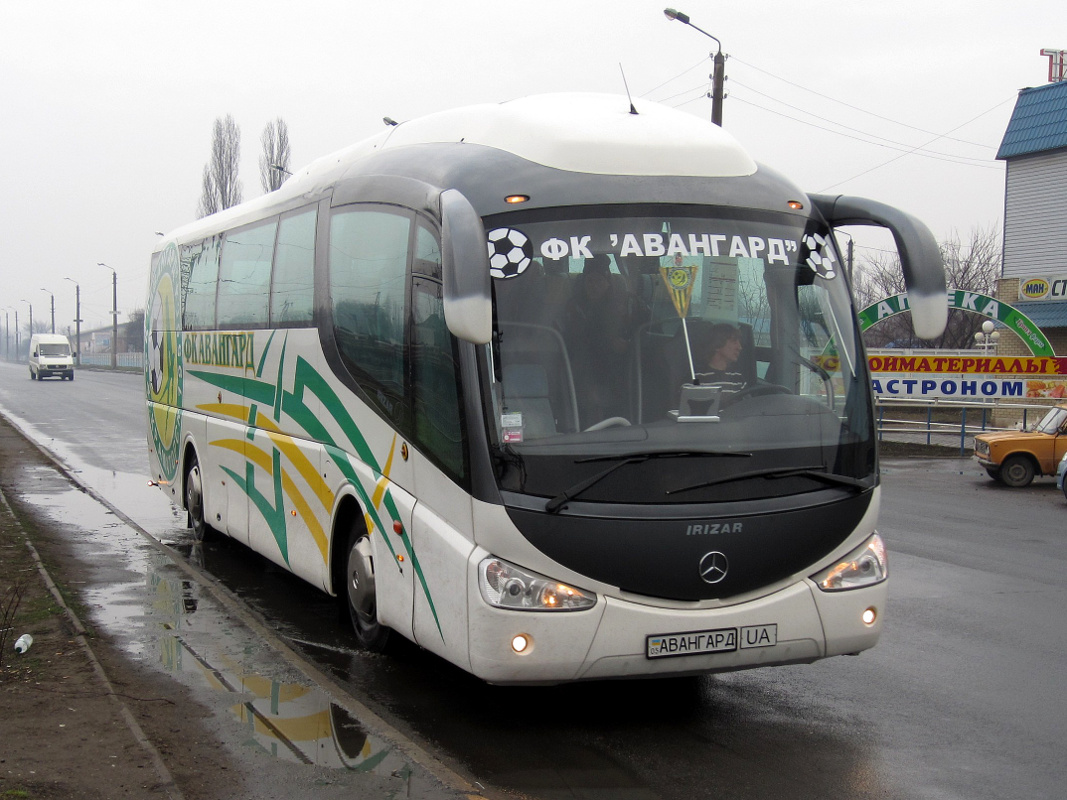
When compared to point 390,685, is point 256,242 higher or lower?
higher

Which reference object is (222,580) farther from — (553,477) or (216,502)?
(553,477)

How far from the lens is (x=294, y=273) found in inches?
330

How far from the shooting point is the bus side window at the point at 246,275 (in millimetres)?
9148

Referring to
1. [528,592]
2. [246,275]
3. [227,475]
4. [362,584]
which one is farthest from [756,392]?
[227,475]

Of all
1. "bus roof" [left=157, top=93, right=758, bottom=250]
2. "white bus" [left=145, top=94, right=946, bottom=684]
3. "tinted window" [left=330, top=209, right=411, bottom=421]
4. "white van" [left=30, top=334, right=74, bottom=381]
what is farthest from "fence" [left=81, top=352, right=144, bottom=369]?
"white bus" [left=145, top=94, right=946, bottom=684]

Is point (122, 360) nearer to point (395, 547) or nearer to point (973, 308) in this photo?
point (973, 308)

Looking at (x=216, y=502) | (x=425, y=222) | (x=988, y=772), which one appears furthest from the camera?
(x=216, y=502)

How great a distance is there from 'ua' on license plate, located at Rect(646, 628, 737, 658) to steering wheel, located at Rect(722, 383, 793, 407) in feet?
3.49

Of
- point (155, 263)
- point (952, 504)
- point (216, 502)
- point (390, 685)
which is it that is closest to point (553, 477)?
point (390, 685)

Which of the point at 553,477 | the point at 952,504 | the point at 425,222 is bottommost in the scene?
the point at 952,504

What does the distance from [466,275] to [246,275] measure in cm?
524

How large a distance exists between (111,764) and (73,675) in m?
1.46

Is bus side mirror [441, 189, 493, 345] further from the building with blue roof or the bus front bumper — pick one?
the building with blue roof

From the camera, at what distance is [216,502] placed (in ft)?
34.6
